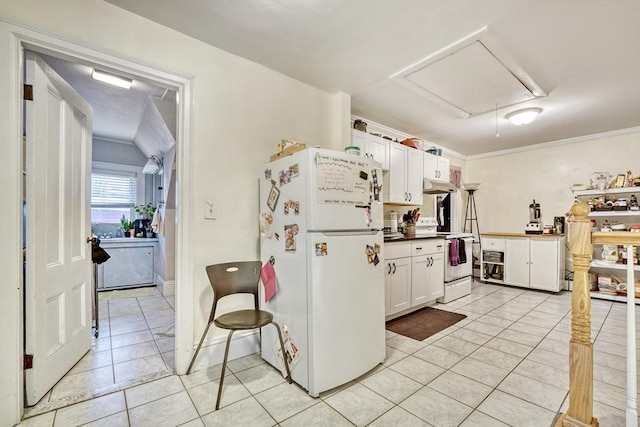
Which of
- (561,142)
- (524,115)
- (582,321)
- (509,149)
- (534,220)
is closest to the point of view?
(582,321)

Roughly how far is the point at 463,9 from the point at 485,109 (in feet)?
6.61

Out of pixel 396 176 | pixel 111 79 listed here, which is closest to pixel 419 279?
pixel 396 176

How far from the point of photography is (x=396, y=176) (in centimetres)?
387

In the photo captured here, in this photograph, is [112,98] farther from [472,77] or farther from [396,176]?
[472,77]

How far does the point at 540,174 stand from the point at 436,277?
3.19 m

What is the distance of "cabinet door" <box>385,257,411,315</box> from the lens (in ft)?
10.5

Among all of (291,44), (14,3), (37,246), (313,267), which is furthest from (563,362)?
(14,3)

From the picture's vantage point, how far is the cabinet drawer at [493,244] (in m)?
5.07

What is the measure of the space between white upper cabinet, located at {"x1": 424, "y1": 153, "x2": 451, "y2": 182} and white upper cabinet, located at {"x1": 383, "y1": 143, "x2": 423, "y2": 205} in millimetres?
172

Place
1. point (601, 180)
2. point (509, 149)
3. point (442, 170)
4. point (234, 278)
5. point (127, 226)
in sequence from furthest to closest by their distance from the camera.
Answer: point (509, 149) < point (127, 226) < point (442, 170) < point (601, 180) < point (234, 278)

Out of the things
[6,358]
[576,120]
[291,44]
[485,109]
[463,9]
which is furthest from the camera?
[576,120]

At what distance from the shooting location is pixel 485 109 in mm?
3619

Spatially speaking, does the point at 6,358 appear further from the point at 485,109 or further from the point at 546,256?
the point at 546,256

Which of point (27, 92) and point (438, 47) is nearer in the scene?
point (27, 92)
